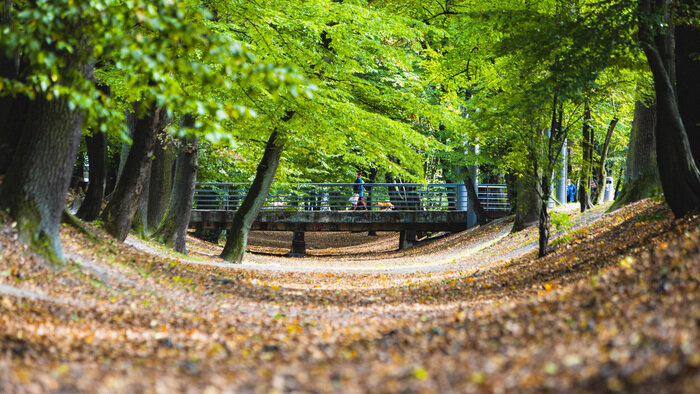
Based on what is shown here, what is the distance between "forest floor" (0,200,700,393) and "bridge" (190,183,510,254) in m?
15.7

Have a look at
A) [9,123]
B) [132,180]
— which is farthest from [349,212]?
[9,123]

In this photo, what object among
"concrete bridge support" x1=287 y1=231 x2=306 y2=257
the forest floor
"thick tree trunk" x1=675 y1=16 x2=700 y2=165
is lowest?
"concrete bridge support" x1=287 y1=231 x2=306 y2=257

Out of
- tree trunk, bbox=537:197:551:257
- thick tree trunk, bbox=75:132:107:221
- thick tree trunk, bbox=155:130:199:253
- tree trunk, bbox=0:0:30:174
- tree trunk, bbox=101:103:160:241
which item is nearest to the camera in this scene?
Answer: tree trunk, bbox=0:0:30:174

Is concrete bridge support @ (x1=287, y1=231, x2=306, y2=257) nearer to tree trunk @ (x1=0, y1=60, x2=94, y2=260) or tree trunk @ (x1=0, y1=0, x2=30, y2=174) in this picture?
tree trunk @ (x1=0, y1=0, x2=30, y2=174)

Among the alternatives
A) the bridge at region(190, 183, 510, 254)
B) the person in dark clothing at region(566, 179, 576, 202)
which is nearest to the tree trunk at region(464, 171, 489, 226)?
the bridge at region(190, 183, 510, 254)

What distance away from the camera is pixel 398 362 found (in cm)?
453

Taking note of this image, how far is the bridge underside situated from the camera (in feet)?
88.4

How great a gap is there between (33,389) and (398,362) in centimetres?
234

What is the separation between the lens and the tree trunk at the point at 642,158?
14.8 m

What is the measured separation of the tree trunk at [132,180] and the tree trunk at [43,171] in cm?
419

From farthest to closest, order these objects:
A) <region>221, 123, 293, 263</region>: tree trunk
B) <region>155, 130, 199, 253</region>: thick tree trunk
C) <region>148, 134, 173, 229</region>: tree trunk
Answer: <region>148, 134, 173, 229</region>: tree trunk
<region>221, 123, 293, 263</region>: tree trunk
<region>155, 130, 199, 253</region>: thick tree trunk

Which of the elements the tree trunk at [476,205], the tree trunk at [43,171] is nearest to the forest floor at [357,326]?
the tree trunk at [43,171]

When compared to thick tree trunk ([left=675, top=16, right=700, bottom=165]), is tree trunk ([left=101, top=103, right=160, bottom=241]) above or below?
Result: below

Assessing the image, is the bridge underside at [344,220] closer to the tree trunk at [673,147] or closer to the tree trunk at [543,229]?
the tree trunk at [543,229]
